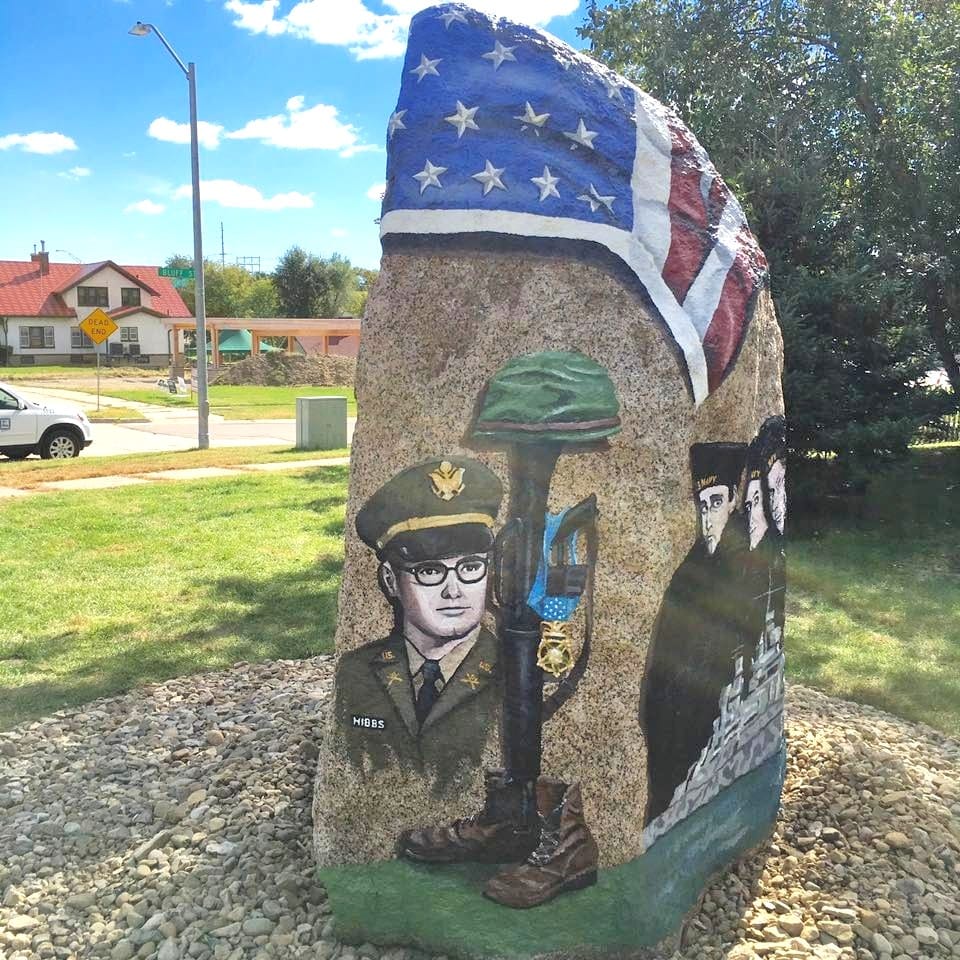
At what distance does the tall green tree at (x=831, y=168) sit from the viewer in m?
9.23

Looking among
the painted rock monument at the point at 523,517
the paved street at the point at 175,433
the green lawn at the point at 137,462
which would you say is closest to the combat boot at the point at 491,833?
the painted rock monument at the point at 523,517

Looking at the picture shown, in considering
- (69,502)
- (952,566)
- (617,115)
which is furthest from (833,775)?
(69,502)

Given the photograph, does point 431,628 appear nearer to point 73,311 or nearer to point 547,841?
point 547,841

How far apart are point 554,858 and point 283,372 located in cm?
3836

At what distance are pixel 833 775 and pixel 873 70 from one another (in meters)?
8.68

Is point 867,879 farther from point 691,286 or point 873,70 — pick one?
point 873,70

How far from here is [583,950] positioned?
298 centimetres

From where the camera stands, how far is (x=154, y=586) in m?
7.86

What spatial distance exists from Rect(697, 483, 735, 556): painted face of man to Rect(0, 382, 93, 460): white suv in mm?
14136

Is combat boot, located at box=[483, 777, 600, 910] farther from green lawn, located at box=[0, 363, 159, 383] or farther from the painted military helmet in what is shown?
green lawn, located at box=[0, 363, 159, 383]

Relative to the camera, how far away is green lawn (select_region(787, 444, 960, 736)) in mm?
5801

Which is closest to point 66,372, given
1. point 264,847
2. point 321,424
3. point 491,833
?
point 321,424

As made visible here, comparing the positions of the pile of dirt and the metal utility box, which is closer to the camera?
the metal utility box

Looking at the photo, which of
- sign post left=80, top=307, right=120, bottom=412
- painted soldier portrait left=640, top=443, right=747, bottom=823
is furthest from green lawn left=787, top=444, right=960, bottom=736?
sign post left=80, top=307, right=120, bottom=412
